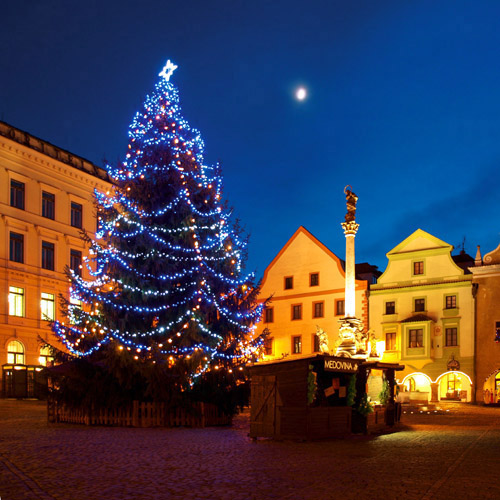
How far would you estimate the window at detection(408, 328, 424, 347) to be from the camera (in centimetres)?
4916

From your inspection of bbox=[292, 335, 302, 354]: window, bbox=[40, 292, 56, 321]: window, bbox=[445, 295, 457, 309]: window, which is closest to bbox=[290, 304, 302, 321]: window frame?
bbox=[292, 335, 302, 354]: window

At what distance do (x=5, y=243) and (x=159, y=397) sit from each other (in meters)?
23.0

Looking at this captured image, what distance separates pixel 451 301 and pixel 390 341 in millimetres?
5465

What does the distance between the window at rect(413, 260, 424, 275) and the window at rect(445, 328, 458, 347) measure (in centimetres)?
490

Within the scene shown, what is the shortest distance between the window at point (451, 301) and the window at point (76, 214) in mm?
26394

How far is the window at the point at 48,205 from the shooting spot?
45.1 meters

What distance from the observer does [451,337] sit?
48.1 metres

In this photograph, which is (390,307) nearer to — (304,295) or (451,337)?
(451,337)

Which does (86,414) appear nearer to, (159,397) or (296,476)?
(159,397)

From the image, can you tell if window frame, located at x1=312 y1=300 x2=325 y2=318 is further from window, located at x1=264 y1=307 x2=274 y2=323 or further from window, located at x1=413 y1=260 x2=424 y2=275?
window, located at x1=413 y1=260 x2=424 y2=275

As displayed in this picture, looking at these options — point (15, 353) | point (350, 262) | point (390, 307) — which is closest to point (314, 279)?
point (390, 307)

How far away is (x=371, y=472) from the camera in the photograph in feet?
40.0

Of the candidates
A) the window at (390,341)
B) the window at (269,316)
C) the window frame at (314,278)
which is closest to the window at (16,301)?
the window at (269,316)

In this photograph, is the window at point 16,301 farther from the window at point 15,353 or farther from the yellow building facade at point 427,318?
the yellow building facade at point 427,318
